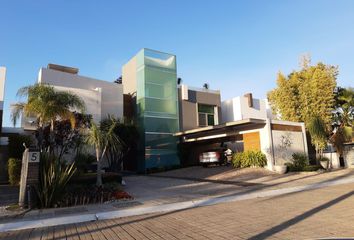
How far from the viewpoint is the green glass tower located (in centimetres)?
2408

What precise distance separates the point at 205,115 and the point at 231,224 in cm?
2312

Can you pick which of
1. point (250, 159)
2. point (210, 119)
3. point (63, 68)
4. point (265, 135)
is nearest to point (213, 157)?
point (250, 159)

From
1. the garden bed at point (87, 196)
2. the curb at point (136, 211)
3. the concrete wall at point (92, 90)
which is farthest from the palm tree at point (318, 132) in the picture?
the concrete wall at point (92, 90)

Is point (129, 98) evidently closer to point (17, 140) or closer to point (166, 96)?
point (166, 96)

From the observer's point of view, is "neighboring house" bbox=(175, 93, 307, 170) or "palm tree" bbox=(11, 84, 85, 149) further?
"neighboring house" bbox=(175, 93, 307, 170)

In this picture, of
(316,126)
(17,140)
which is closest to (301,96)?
(316,126)

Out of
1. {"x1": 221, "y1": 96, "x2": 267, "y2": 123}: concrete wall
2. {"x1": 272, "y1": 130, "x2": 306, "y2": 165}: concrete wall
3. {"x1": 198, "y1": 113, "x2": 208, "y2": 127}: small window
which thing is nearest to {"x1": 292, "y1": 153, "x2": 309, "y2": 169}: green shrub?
{"x1": 272, "y1": 130, "x2": 306, "y2": 165}: concrete wall

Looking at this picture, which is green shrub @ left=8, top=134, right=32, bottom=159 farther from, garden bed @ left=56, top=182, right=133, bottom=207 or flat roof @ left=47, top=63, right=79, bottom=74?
flat roof @ left=47, top=63, right=79, bottom=74

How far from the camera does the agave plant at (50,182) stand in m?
8.70

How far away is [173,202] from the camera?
9.17 meters

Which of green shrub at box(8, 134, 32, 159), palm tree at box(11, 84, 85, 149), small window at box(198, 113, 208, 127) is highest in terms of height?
small window at box(198, 113, 208, 127)

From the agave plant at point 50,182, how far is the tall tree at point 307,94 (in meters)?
17.9

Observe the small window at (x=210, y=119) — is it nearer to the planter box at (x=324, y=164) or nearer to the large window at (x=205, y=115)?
the large window at (x=205, y=115)

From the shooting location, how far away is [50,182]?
28.8 feet
